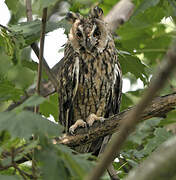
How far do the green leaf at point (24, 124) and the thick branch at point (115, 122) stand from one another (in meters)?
0.87

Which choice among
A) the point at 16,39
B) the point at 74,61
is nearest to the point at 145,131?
the point at 74,61

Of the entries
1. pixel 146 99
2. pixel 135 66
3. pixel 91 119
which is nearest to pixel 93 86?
pixel 91 119

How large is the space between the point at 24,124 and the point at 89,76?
2.00 m

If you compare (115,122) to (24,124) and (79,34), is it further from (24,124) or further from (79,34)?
(24,124)

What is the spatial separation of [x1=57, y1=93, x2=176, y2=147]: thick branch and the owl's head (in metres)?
0.85

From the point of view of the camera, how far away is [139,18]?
10.2ft

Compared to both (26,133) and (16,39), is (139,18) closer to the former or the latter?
(16,39)

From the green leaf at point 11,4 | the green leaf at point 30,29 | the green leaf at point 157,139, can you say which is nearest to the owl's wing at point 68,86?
the green leaf at point 30,29

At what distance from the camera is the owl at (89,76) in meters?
3.34

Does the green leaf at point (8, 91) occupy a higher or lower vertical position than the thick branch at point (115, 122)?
higher

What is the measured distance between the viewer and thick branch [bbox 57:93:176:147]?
2.41 m

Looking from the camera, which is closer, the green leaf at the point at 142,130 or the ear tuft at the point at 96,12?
the green leaf at the point at 142,130

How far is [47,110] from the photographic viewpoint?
10.6 feet

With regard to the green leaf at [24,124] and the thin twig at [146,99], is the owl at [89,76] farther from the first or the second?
the thin twig at [146,99]
